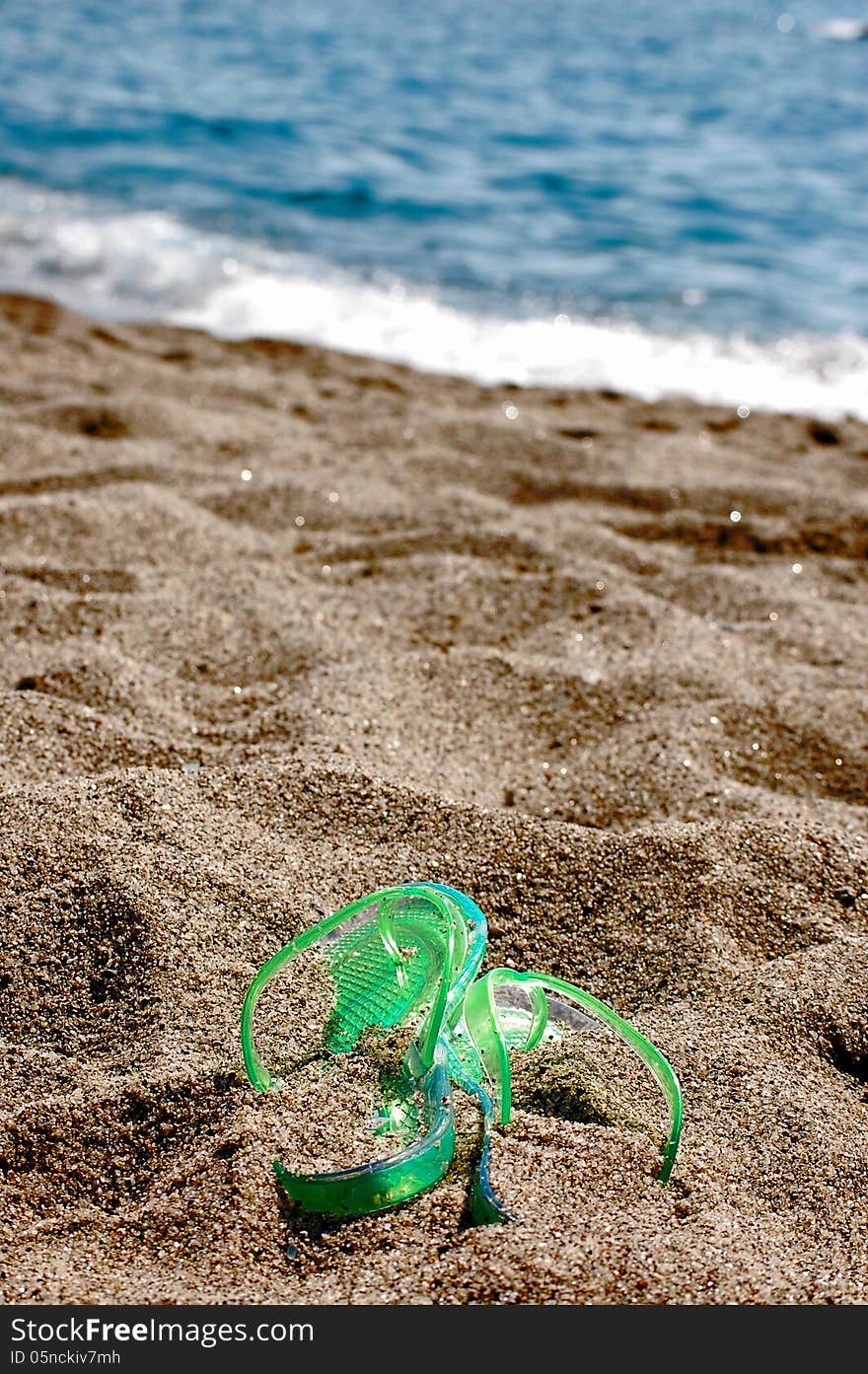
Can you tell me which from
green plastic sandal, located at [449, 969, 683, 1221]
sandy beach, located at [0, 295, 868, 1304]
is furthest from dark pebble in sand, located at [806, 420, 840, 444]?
green plastic sandal, located at [449, 969, 683, 1221]

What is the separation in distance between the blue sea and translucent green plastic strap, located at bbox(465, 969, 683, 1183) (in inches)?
141

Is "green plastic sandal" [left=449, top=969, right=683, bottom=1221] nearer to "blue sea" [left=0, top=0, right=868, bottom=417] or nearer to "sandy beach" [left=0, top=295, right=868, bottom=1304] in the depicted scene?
"sandy beach" [left=0, top=295, right=868, bottom=1304]

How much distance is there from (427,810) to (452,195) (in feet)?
19.5

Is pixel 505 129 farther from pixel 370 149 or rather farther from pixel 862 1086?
pixel 862 1086

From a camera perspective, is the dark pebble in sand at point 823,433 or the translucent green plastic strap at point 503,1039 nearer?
the translucent green plastic strap at point 503,1039

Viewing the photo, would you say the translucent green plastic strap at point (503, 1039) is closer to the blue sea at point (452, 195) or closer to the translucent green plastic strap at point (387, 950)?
the translucent green plastic strap at point (387, 950)

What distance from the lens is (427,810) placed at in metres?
1.98

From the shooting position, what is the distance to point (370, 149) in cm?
789

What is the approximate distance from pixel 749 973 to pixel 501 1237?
60cm

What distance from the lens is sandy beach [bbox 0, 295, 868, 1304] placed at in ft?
4.39

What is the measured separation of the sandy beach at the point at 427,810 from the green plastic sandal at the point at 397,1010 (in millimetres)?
49

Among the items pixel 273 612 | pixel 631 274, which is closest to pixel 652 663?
pixel 273 612

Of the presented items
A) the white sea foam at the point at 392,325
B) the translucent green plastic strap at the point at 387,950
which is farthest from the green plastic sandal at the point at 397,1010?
the white sea foam at the point at 392,325

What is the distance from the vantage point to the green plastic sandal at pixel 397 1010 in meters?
1.32
